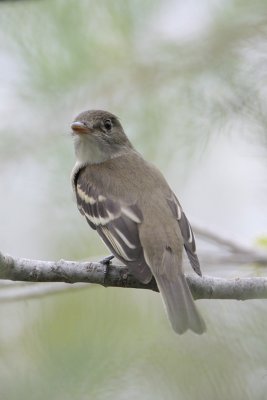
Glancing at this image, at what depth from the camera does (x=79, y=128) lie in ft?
15.0

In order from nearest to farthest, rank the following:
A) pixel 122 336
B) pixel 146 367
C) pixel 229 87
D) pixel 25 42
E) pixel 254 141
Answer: pixel 146 367 < pixel 122 336 < pixel 254 141 < pixel 229 87 < pixel 25 42

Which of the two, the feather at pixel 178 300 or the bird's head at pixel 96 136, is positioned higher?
the bird's head at pixel 96 136

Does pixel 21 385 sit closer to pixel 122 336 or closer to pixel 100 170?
pixel 122 336

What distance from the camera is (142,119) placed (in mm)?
5285

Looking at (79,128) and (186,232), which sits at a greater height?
(79,128)

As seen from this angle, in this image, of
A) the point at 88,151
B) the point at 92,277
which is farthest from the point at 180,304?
the point at 88,151

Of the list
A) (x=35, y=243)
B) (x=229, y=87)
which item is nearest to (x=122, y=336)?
(x=229, y=87)

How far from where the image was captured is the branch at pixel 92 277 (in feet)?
9.96

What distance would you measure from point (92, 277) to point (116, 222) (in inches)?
24.8

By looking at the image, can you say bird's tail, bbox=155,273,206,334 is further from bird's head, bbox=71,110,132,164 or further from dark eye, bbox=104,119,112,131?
dark eye, bbox=104,119,112,131

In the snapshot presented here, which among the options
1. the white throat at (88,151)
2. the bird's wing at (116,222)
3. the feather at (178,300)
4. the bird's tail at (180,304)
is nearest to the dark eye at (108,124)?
the white throat at (88,151)

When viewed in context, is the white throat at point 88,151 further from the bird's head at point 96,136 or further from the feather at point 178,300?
the feather at point 178,300

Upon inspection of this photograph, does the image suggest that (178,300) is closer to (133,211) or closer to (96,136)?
(133,211)

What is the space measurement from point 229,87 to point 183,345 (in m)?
1.79
